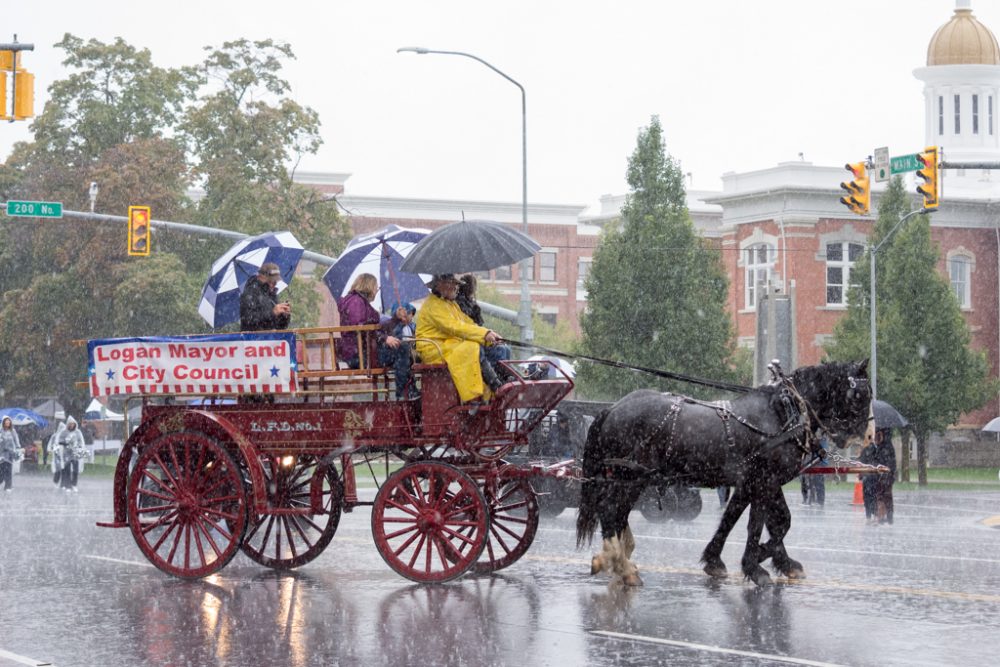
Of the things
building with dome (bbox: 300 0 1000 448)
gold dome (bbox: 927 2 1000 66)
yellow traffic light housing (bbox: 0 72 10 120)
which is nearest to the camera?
yellow traffic light housing (bbox: 0 72 10 120)

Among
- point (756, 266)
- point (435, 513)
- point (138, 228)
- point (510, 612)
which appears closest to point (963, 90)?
point (756, 266)

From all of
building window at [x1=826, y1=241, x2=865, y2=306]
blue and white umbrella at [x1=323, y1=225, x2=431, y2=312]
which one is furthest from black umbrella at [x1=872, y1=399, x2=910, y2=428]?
building window at [x1=826, y1=241, x2=865, y2=306]

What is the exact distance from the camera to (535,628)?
34.7 feet

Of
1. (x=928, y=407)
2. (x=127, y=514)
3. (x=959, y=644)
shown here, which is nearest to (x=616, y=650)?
(x=959, y=644)

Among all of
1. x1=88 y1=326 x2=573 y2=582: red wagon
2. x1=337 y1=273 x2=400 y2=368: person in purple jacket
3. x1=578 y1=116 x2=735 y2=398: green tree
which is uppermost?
x1=578 y1=116 x2=735 y2=398: green tree

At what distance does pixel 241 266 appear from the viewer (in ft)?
50.3

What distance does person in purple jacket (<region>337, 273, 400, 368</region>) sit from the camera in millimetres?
13195

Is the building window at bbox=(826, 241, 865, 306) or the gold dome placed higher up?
the gold dome

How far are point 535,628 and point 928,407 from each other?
34.3 meters

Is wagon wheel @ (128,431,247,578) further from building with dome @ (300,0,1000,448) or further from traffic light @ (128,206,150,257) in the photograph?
building with dome @ (300,0,1000,448)

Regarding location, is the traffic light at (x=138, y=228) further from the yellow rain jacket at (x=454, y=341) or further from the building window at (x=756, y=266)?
the building window at (x=756, y=266)

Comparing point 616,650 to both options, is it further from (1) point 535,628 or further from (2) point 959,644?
(2) point 959,644

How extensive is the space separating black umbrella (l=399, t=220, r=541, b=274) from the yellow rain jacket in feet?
1.13

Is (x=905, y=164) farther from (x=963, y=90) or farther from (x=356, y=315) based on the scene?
(x=963, y=90)
